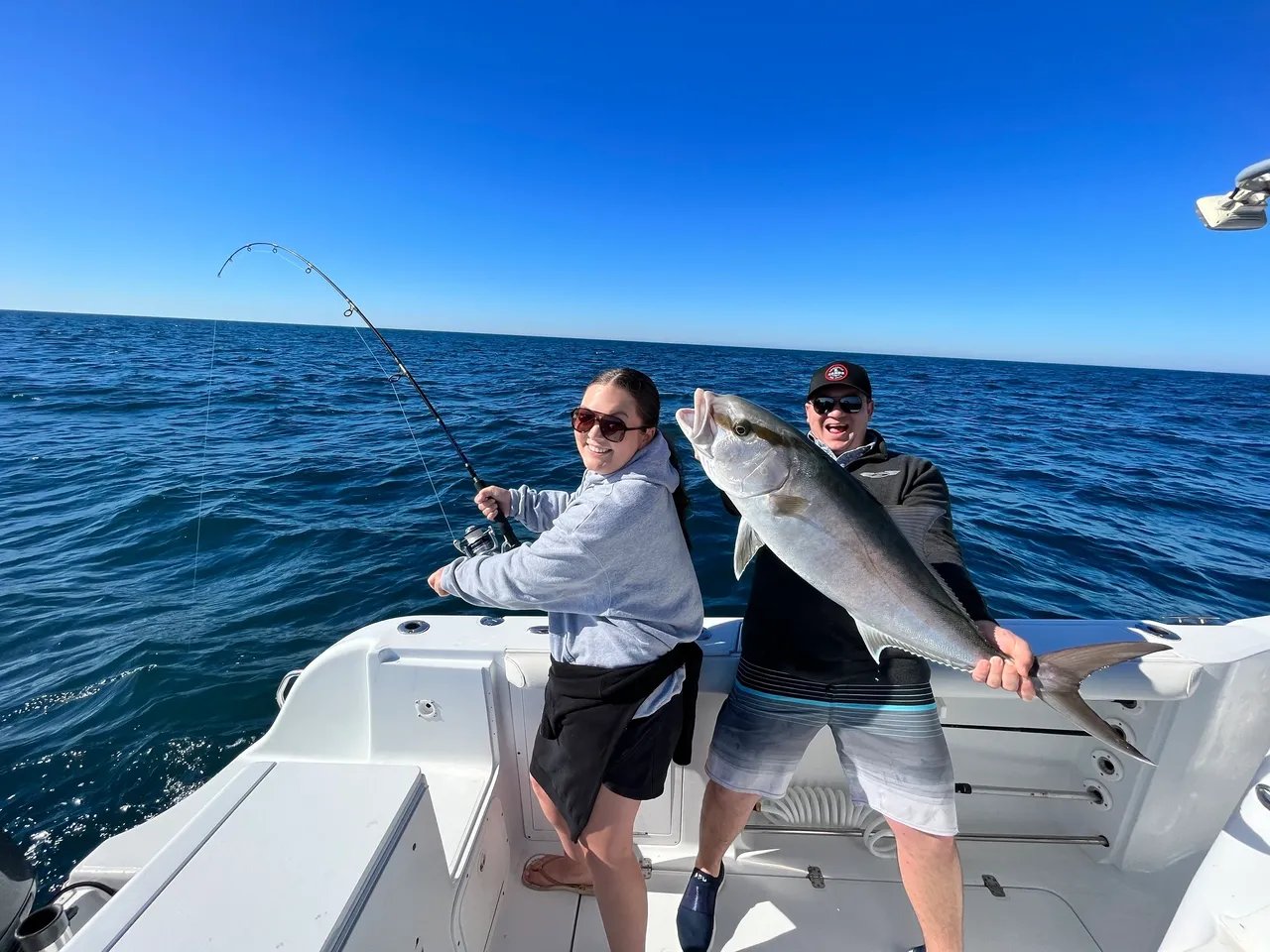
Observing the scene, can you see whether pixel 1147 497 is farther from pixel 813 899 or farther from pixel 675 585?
pixel 675 585

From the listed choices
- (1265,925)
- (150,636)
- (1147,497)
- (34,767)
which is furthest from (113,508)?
(1147,497)

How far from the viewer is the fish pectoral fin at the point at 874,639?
2.15m

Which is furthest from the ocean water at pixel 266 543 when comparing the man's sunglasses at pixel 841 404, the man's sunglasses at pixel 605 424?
the man's sunglasses at pixel 605 424

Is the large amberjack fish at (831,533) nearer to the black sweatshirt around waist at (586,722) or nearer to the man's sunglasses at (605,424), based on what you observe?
the man's sunglasses at (605,424)

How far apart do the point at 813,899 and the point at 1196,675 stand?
6.48 feet

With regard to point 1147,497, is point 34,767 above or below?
below

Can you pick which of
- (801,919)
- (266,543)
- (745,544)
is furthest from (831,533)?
(266,543)

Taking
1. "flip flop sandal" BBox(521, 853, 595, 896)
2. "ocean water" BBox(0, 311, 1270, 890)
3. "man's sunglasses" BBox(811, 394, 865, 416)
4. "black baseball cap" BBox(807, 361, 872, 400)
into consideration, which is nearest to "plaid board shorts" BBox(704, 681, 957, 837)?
"flip flop sandal" BBox(521, 853, 595, 896)

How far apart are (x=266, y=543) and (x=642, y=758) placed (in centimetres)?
715

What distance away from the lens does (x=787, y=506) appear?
2.15 metres

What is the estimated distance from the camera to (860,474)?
2.68 metres

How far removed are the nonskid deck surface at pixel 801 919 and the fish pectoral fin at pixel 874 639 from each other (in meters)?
1.42

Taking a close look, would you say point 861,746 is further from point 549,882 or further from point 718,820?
point 549,882

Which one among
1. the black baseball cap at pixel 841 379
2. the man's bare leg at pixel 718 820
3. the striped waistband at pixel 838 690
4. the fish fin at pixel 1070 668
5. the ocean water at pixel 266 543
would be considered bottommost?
the ocean water at pixel 266 543
